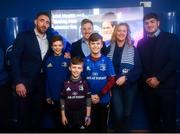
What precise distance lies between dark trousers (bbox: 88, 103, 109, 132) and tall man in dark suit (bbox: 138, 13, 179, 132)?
564 mm

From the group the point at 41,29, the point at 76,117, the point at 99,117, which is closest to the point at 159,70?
the point at 99,117

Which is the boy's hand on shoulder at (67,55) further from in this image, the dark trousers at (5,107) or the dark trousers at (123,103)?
the dark trousers at (5,107)

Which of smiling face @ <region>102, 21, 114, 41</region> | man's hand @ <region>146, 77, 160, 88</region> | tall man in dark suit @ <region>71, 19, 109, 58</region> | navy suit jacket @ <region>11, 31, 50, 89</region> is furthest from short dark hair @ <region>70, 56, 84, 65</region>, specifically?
man's hand @ <region>146, 77, 160, 88</region>

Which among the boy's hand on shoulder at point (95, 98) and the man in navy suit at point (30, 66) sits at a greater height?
the man in navy suit at point (30, 66)

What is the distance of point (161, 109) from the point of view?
3.02 meters

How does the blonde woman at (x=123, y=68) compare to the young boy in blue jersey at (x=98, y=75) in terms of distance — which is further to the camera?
the blonde woman at (x=123, y=68)

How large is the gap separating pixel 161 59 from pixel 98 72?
682 millimetres

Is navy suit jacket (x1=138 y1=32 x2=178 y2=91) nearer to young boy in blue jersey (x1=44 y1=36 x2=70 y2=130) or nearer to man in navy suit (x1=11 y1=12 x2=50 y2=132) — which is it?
young boy in blue jersey (x1=44 y1=36 x2=70 y2=130)

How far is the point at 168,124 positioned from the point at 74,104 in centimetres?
104

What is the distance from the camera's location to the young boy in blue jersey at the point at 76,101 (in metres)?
2.62

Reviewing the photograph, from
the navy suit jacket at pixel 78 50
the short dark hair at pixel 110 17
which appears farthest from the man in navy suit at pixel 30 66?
the short dark hair at pixel 110 17

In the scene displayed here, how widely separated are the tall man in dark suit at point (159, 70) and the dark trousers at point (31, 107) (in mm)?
1086

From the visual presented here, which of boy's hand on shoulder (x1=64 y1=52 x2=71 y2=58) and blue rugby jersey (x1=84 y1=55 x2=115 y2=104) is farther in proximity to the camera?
boy's hand on shoulder (x1=64 y1=52 x2=71 y2=58)

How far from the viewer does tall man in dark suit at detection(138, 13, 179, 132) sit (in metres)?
2.90
